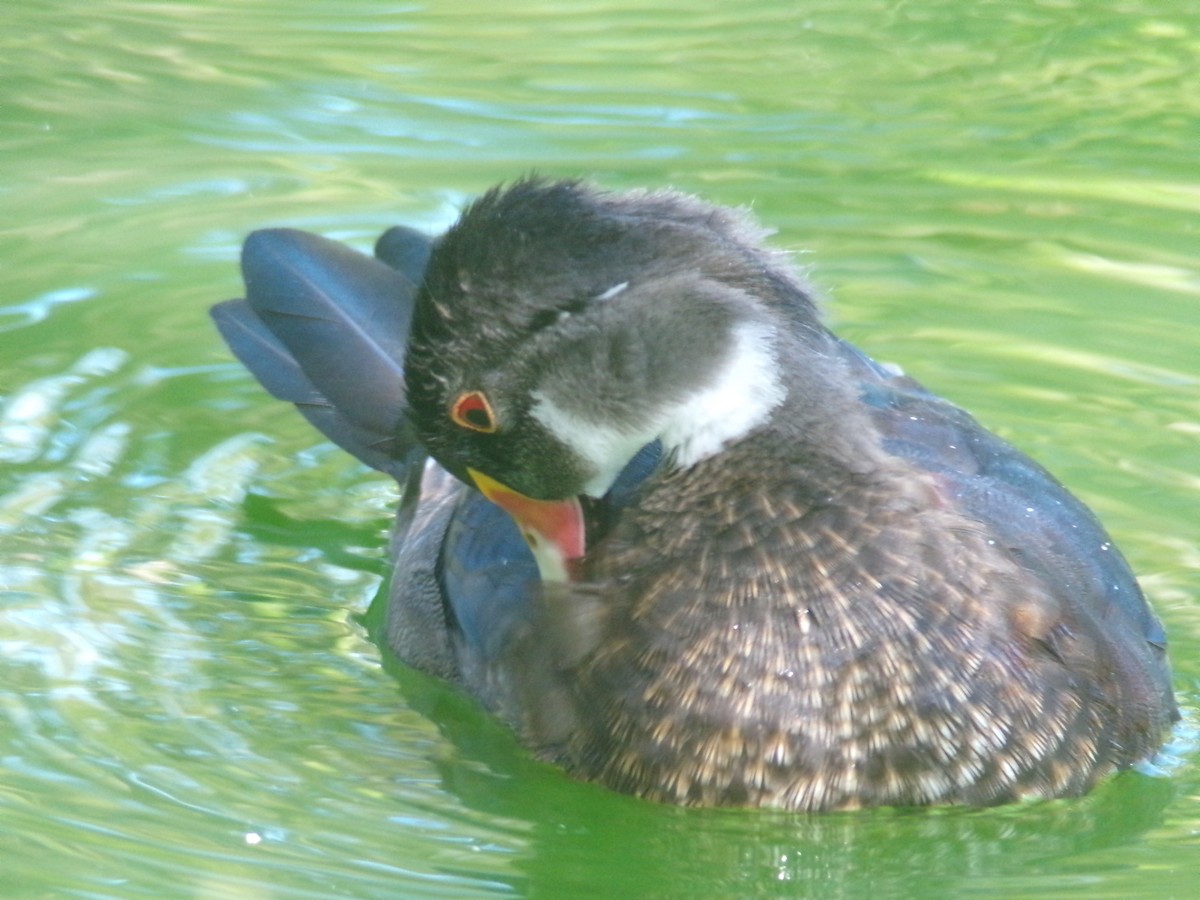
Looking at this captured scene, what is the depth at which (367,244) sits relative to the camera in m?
7.55

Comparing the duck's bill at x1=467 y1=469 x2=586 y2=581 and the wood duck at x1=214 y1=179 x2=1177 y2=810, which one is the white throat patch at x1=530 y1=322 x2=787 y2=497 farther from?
the duck's bill at x1=467 y1=469 x2=586 y2=581

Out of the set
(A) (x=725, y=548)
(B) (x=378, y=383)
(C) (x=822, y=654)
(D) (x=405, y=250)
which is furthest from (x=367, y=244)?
(C) (x=822, y=654)

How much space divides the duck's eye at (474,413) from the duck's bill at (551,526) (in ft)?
0.51

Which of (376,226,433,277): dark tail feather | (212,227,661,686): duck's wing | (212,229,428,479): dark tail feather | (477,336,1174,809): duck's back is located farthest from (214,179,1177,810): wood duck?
(376,226,433,277): dark tail feather

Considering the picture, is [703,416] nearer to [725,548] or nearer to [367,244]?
[725,548]

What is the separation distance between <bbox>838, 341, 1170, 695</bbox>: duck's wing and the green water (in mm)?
315

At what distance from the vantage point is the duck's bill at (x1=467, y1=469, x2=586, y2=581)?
14.7ft

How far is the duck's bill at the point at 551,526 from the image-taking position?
4.48 meters

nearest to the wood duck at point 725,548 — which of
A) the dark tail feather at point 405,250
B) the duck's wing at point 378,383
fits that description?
the duck's wing at point 378,383

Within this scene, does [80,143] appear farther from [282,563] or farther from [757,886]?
[757,886]

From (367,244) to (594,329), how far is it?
3.48m

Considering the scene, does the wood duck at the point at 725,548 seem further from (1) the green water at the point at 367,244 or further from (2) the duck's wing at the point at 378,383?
(2) the duck's wing at the point at 378,383

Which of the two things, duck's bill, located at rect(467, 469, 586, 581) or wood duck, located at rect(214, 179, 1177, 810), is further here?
duck's bill, located at rect(467, 469, 586, 581)

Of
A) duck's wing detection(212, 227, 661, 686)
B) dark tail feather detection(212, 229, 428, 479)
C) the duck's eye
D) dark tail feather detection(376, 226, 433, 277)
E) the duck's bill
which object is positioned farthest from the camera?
dark tail feather detection(376, 226, 433, 277)
